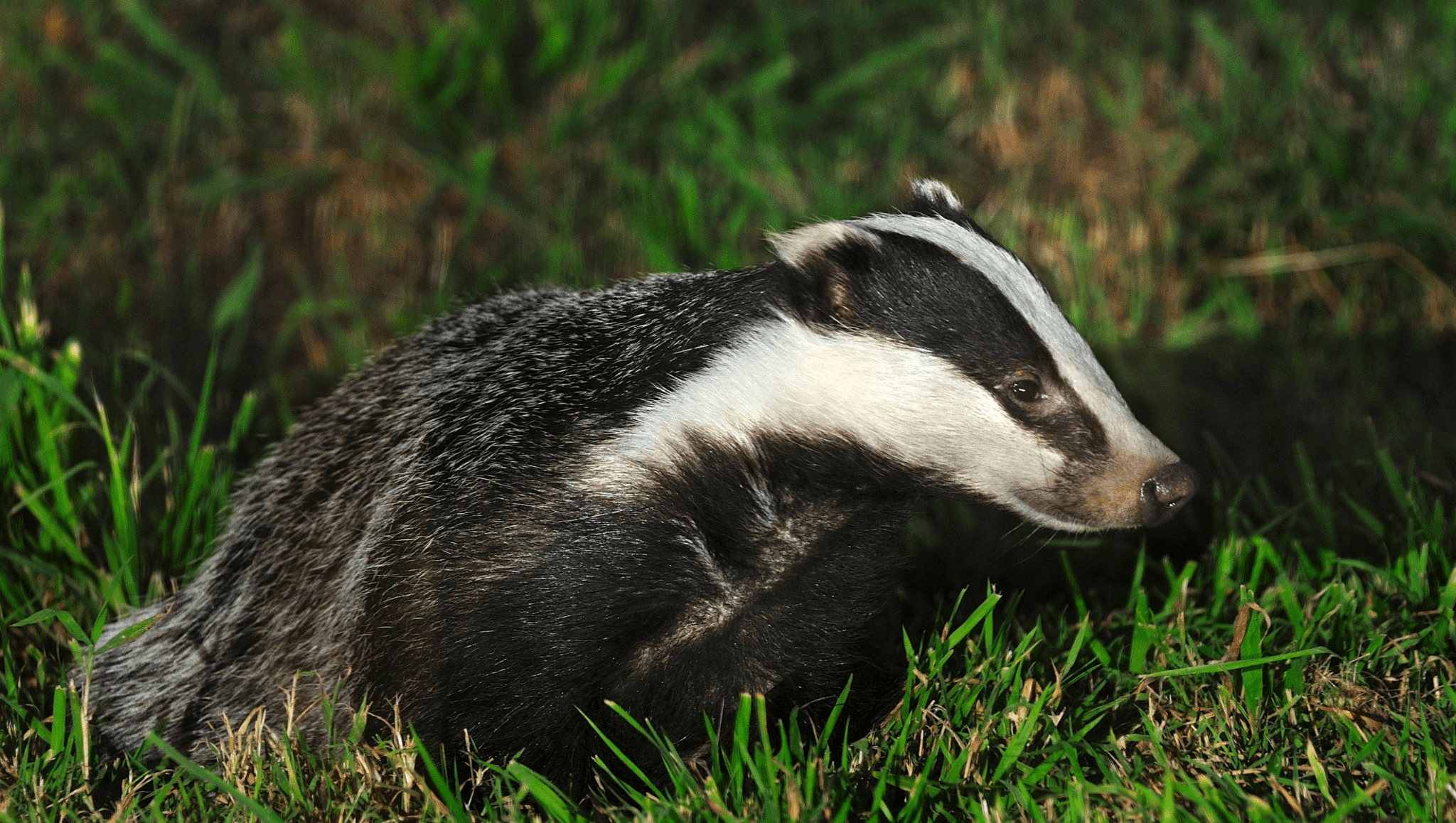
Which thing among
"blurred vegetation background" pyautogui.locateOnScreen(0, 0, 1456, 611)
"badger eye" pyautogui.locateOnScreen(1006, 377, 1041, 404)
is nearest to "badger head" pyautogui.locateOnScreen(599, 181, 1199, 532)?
"badger eye" pyautogui.locateOnScreen(1006, 377, 1041, 404)

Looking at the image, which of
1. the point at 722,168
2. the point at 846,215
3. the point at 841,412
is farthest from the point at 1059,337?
the point at 722,168

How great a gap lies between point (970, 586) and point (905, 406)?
4.45 feet

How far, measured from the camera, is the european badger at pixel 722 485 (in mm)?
2918

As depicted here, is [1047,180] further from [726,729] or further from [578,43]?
[726,729]

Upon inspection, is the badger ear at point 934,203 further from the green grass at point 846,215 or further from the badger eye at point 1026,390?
the green grass at point 846,215

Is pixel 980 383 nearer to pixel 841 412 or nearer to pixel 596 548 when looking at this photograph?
pixel 841 412

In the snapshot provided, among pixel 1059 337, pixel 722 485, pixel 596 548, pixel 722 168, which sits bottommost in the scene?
pixel 722 168

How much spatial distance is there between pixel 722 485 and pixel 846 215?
2710mm

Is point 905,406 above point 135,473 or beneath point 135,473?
above

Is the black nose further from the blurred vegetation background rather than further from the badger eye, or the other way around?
the blurred vegetation background

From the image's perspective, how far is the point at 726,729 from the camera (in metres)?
3.18

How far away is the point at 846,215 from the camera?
546 centimetres

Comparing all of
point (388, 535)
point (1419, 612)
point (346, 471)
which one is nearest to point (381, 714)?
point (388, 535)

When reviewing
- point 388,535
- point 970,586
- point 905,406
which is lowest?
point 970,586
